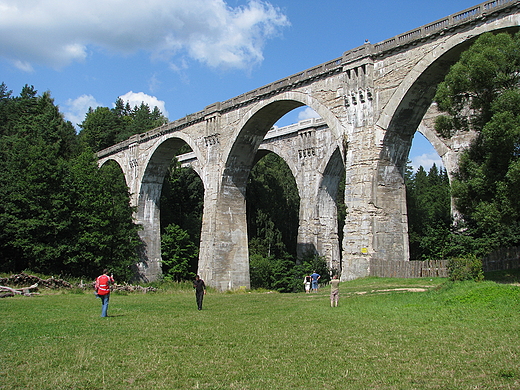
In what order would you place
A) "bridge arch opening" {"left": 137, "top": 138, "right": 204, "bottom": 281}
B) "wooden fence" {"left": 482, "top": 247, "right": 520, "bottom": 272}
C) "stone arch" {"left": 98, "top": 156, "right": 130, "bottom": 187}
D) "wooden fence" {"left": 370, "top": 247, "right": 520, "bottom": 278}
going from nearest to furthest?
1. "wooden fence" {"left": 482, "top": 247, "right": 520, "bottom": 272}
2. "wooden fence" {"left": 370, "top": 247, "right": 520, "bottom": 278}
3. "bridge arch opening" {"left": 137, "top": 138, "right": 204, "bottom": 281}
4. "stone arch" {"left": 98, "top": 156, "right": 130, "bottom": 187}

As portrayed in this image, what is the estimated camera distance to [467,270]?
1441cm

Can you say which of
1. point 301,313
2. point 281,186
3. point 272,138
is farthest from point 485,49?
point 281,186

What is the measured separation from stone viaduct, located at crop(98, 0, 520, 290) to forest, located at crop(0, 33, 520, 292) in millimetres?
1947

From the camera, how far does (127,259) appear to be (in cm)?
3347

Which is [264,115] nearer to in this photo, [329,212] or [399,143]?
[399,143]

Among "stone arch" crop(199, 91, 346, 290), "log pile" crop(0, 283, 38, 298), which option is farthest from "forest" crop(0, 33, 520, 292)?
"log pile" crop(0, 283, 38, 298)

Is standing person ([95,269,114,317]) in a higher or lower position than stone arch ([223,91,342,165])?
lower

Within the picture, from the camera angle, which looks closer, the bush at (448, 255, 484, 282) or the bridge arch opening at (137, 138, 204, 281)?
the bush at (448, 255, 484, 282)

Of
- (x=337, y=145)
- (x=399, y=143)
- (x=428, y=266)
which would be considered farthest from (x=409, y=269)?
(x=337, y=145)

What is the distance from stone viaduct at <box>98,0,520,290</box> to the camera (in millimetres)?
20000

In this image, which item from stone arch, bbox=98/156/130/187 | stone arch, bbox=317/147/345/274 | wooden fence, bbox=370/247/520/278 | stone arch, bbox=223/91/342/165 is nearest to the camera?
wooden fence, bbox=370/247/520/278

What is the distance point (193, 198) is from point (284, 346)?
41.2 meters

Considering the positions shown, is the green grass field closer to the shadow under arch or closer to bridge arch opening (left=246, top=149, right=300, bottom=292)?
the shadow under arch

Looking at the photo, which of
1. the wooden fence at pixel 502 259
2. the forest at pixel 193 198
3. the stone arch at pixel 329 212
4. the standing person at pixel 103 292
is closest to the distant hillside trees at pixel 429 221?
the forest at pixel 193 198
